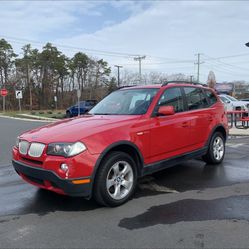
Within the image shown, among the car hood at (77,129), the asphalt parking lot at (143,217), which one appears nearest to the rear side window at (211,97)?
the asphalt parking lot at (143,217)

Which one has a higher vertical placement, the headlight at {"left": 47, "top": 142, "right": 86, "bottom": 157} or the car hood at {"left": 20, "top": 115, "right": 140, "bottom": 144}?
the car hood at {"left": 20, "top": 115, "right": 140, "bottom": 144}

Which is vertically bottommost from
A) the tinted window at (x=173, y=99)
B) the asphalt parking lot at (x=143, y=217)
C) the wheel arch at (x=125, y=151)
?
the asphalt parking lot at (x=143, y=217)

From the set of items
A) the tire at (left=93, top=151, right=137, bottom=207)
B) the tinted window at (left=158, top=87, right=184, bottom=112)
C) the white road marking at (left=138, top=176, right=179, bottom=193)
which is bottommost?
the white road marking at (left=138, top=176, right=179, bottom=193)

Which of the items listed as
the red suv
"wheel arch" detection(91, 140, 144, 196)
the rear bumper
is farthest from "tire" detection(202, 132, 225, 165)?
the rear bumper

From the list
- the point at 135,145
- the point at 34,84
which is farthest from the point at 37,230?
the point at 34,84

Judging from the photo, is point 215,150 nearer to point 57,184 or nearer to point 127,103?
point 127,103

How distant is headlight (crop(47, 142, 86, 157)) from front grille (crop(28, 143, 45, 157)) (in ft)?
0.53

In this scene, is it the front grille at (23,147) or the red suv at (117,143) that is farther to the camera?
the front grille at (23,147)

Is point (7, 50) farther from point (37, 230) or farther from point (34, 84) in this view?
point (37, 230)

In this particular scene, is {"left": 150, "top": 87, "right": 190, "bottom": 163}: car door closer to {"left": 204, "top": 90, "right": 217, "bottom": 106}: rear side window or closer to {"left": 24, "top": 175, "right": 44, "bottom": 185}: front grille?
{"left": 204, "top": 90, "right": 217, "bottom": 106}: rear side window

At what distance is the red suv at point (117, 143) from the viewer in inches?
171

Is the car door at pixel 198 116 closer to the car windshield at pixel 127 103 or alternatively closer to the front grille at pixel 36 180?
the car windshield at pixel 127 103

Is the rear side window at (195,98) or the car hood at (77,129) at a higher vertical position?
the rear side window at (195,98)

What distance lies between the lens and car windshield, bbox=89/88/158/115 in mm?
5523
